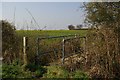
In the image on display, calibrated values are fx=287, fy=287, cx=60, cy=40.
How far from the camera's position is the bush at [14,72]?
1026 cm

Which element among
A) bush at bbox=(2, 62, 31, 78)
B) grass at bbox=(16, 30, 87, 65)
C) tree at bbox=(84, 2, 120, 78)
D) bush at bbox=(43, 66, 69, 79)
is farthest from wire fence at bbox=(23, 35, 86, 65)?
bush at bbox=(2, 62, 31, 78)

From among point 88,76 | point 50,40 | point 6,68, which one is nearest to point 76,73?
point 88,76

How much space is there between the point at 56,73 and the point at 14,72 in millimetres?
1565

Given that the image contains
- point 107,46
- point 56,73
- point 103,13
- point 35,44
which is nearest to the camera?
point 56,73

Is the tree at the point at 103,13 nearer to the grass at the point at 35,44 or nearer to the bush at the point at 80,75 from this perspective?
the grass at the point at 35,44

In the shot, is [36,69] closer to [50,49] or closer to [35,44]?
[35,44]

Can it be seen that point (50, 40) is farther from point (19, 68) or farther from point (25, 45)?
point (19, 68)


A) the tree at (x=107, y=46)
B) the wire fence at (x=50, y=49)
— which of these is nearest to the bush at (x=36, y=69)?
the wire fence at (x=50, y=49)

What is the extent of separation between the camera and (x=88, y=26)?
42.2ft

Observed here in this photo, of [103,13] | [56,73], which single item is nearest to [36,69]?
[56,73]

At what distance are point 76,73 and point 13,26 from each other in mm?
5429

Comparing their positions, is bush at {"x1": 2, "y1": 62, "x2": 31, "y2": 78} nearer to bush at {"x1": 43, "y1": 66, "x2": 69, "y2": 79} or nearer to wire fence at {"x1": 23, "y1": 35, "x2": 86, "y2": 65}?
bush at {"x1": 43, "y1": 66, "x2": 69, "y2": 79}

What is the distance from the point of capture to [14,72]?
10570 millimetres

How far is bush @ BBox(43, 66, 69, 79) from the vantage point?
993 centimetres
